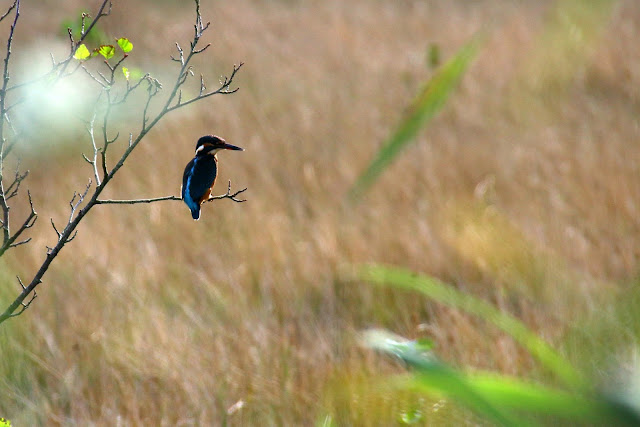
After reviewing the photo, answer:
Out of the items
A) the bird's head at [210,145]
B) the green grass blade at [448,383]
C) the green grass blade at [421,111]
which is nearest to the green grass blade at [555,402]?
the green grass blade at [448,383]

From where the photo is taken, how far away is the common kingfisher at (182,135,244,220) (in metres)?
1.25

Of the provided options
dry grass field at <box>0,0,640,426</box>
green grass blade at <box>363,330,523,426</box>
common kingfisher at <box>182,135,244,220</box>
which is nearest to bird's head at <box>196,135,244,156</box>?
common kingfisher at <box>182,135,244,220</box>

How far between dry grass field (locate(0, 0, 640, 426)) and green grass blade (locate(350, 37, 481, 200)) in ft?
0.10

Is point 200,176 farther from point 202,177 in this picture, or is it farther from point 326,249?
point 326,249

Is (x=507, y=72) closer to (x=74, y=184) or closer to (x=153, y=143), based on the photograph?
(x=153, y=143)

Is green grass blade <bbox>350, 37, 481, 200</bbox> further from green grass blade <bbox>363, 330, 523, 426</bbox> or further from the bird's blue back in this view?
the bird's blue back

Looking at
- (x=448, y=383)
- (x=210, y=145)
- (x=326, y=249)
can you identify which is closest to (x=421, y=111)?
(x=448, y=383)

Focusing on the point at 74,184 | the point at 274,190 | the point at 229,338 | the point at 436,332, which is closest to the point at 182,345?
the point at 229,338

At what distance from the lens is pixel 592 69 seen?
5.74 metres

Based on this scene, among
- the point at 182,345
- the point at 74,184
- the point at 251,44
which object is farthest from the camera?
the point at 251,44

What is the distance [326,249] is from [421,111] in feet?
8.94

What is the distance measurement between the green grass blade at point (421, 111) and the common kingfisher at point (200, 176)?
68 cm

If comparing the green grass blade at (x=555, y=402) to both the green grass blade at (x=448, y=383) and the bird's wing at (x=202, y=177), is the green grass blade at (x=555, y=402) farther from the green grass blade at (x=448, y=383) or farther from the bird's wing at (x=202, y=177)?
the bird's wing at (x=202, y=177)

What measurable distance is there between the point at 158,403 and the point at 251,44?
17.8 ft
